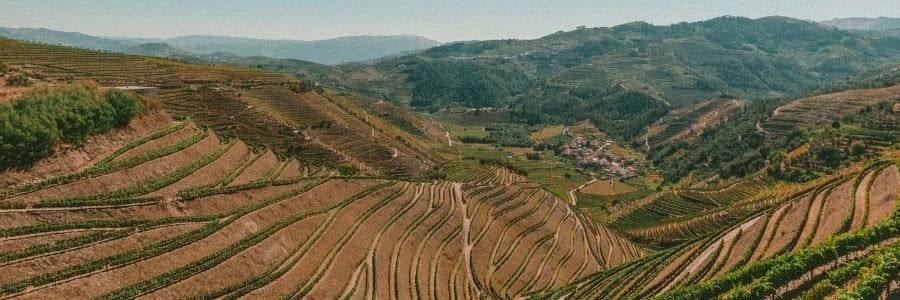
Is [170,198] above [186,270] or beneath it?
above

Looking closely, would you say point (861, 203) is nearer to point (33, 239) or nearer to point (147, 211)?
point (147, 211)

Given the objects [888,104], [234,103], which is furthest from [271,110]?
[888,104]

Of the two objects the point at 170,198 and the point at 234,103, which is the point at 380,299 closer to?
the point at 170,198

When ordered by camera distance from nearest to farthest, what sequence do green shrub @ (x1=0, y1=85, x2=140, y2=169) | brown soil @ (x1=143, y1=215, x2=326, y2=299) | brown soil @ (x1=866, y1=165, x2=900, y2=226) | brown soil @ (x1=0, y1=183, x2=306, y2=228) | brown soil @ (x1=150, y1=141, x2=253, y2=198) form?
1. brown soil @ (x1=143, y1=215, x2=326, y2=299)
2. brown soil @ (x1=0, y1=183, x2=306, y2=228)
3. brown soil @ (x1=866, y1=165, x2=900, y2=226)
4. green shrub @ (x1=0, y1=85, x2=140, y2=169)
5. brown soil @ (x1=150, y1=141, x2=253, y2=198)

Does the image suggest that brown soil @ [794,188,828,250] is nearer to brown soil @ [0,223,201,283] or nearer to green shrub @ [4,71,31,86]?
brown soil @ [0,223,201,283]

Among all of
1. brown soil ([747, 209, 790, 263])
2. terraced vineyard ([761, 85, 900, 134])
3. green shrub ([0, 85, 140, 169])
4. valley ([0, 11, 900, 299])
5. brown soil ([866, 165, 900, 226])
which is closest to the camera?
valley ([0, 11, 900, 299])

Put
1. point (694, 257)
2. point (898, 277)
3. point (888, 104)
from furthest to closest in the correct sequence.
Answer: point (888, 104), point (694, 257), point (898, 277)

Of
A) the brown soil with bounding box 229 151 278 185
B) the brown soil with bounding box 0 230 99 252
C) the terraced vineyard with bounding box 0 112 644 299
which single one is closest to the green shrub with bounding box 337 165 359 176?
the terraced vineyard with bounding box 0 112 644 299
